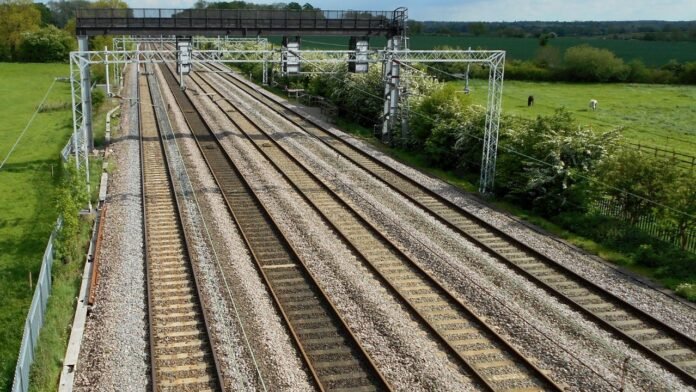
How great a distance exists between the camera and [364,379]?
1302 centimetres

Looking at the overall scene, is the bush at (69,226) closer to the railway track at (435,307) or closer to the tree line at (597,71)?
the railway track at (435,307)

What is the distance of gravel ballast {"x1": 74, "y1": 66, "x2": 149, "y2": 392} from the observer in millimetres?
12906

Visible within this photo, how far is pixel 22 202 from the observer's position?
2647 cm

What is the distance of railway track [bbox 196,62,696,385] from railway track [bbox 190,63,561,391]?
111 inches

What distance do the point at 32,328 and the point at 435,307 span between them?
8827 millimetres

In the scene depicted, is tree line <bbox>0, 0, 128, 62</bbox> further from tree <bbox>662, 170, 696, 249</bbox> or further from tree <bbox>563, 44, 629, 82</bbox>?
tree <bbox>662, 170, 696, 249</bbox>

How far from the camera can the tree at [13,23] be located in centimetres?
10000

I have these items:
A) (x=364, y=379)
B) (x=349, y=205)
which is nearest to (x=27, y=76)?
(x=349, y=205)

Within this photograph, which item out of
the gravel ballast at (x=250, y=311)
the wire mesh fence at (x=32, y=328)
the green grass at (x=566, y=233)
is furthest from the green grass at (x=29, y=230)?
the green grass at (x=566, y=233)

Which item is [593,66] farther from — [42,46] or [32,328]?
[32,328]

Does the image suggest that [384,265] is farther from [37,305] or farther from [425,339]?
[37,305]

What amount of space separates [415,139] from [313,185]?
9.21 meters

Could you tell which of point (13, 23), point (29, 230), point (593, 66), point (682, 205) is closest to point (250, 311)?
point (29, 230)

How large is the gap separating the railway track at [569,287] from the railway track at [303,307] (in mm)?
5860
